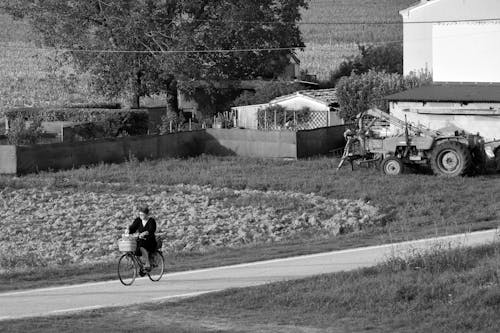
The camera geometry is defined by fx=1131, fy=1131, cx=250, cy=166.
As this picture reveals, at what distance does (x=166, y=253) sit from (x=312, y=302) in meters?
8.51

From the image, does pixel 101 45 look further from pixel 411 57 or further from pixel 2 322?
pixel 2 322

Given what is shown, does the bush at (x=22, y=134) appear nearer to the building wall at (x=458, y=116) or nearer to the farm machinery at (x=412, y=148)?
the farm machinery at (x=412, y=148)

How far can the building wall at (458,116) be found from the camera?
145 ft

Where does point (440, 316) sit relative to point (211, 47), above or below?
below

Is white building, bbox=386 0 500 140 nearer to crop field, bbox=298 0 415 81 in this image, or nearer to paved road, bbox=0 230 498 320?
paved road, bbox=0 230 498 320

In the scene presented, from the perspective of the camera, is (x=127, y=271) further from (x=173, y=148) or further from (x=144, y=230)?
(x=173, y=148)

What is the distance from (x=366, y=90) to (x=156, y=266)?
1345 inches

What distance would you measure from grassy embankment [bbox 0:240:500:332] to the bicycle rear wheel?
2097 millimetres

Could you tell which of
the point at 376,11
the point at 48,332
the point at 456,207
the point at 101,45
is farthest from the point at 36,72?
the point at 48,332

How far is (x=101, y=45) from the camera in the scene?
6081 centimetres

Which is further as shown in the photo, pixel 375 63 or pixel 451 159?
pixel 375 63

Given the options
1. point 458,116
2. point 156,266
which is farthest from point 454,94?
point 156,266

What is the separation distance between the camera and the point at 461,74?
49469 mm

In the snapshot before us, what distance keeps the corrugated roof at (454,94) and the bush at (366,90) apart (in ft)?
16.0
